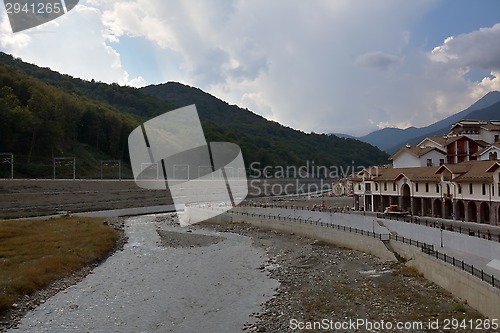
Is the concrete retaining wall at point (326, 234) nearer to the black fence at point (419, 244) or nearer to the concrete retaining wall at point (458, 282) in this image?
the black fence at point (419, 244)

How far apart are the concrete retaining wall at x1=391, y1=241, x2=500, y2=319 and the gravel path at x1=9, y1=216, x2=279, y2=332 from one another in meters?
8.01

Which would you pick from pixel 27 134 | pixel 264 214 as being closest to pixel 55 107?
pixel 27 134

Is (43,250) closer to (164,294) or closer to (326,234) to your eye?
(164,294)

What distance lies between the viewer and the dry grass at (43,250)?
73.7 feet

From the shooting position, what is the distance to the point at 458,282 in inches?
710

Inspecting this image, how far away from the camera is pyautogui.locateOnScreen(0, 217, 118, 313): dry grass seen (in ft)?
73.7

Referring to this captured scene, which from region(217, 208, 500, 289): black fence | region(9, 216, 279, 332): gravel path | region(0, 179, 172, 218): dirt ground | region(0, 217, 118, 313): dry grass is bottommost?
region(9, 216, 279, 332): gravel path

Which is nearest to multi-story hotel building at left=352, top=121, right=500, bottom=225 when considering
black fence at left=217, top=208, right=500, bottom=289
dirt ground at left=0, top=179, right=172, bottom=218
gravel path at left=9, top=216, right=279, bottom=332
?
black fence at left=217, top=208, right=500, bottom=289

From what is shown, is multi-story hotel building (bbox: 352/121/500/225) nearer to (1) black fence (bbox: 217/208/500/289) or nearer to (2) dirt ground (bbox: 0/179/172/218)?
(1) black fence (bbox: 217/208/500/289)

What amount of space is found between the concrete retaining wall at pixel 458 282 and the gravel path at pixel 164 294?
801cm

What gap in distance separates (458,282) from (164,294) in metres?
14.1

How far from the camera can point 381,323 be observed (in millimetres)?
16188

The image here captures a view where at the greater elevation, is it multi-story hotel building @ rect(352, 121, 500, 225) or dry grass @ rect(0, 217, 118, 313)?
multi-story hotel building @ rect(352, 121, 500, 225)

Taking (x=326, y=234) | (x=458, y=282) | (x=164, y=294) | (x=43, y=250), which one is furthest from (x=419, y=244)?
(x=43, y=250)
